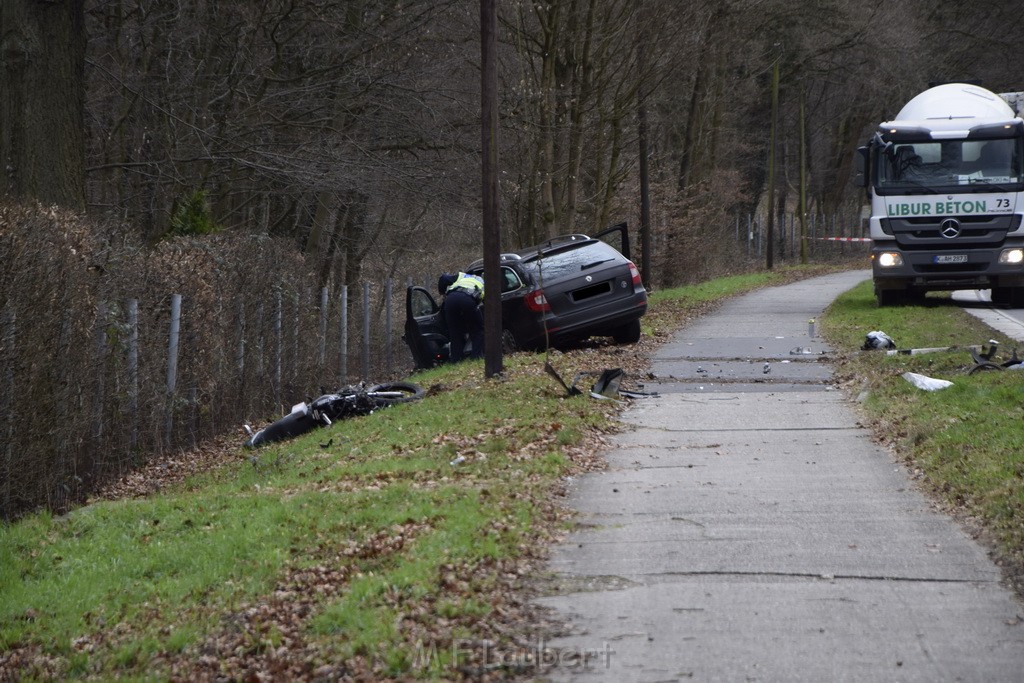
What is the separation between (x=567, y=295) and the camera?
17547 millimetres

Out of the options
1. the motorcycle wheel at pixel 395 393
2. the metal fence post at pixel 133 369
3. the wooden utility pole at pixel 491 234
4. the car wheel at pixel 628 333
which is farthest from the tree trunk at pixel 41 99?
the car wheel at pixel 628 333

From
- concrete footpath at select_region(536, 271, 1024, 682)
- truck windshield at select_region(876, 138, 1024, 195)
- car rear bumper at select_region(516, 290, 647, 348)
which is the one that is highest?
truck windshield at select_region(876, 138, 1024, 195)

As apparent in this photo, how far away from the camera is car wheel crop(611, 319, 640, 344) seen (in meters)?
18.8

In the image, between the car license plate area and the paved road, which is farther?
the paved road

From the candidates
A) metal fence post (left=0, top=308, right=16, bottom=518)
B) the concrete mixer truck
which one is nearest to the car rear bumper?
the concrete mixer truck

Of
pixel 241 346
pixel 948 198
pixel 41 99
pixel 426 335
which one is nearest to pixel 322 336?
pixel 426 335

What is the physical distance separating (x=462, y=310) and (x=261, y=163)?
181 inches

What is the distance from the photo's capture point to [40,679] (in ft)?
20.2

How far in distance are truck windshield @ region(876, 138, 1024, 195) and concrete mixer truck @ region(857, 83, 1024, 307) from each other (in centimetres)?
2

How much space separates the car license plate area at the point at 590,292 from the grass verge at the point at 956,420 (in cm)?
339

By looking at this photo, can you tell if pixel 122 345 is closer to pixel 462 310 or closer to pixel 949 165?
pixel 462 310

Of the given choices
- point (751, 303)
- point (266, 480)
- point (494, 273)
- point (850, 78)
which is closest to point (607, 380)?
point (494, 273)

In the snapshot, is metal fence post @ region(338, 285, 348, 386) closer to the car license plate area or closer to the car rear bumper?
the car rear bumper

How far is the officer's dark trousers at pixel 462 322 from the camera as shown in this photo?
17203 mm
